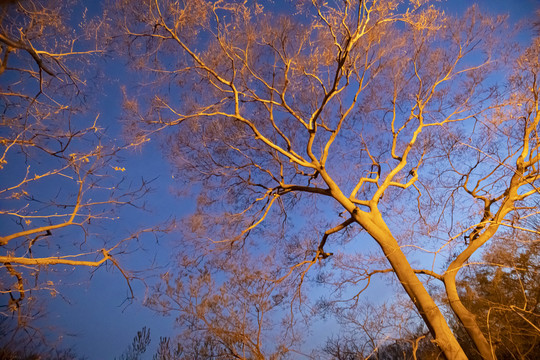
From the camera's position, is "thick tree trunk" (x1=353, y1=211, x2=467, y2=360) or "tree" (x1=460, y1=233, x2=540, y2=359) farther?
"tree" (x1=460, y1=233, x2=540, y2=359)

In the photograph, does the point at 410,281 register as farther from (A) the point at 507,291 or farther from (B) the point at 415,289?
(A) the point at 507,291

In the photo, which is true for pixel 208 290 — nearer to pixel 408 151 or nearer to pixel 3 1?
pixel 408 151

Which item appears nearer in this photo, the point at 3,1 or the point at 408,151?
the point at 3,1

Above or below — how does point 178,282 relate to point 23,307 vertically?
above

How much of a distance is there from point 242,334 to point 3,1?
6517 millimetres

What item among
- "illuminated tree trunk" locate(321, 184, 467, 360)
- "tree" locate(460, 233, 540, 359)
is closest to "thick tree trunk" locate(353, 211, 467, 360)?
"illuminated tree trunk" locate(321, 184, 467, 360)

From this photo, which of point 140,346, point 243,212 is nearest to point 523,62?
point 243,212

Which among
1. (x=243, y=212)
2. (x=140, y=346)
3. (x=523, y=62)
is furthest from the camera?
(x=140, y=346)

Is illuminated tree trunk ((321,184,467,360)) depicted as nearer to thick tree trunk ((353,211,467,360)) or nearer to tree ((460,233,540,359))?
thick tree trunk ((353,211,467,360))

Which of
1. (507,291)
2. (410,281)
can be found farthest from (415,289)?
(507,291)

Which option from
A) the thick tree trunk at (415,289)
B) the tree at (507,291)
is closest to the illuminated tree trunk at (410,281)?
the thick tree trunk at (415,289)

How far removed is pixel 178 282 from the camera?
6898 millimetres

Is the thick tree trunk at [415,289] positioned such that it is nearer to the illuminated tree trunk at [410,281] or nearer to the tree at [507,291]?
the illuminated tree trunk at [410,281]

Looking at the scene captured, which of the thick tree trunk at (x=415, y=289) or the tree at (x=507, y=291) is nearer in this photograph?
the thick tree trunk at (x=415, y=289)
